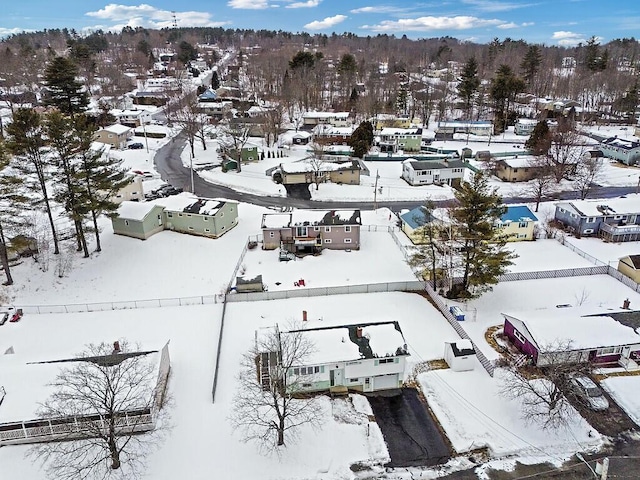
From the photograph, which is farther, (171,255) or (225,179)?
(225,179)

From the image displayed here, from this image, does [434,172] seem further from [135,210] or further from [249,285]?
[135,210]

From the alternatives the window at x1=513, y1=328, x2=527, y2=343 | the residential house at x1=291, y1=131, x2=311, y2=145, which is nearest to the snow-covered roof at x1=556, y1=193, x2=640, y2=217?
the window at x1=513, y1=328, x2=527, y2=343

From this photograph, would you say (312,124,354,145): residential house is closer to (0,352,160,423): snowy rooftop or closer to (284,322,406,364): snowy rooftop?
(284,322,406,364): snowy rooftop

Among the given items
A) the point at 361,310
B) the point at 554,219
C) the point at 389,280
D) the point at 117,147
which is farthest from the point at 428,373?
the point at 117,147

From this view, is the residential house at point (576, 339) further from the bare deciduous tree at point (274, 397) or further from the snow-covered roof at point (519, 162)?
the snow-covered roof at point (519, 162)

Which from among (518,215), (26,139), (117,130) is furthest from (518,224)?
(117,130)

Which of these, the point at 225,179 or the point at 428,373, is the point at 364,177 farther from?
the point at 428,373

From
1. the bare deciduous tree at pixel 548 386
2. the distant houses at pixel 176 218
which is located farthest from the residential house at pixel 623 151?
the distant houses at pixel 176 218
